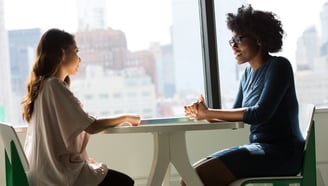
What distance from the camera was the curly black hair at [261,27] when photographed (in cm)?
262

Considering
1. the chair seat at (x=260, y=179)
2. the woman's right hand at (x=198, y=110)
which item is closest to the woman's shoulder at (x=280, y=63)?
the woman's right hand at (x=198, y=110)

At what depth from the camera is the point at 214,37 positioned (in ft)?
11.5

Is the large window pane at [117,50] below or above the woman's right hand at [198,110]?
above

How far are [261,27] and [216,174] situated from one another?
75 centimetres

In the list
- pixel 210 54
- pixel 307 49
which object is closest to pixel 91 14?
pixel 210 54

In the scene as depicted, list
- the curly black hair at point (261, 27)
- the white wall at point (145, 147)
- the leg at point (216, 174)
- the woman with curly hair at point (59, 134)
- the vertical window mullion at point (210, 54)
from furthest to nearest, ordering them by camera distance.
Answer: the vertical window mullion at point (210, 54), the white wall at point (145, 147), the curly black hair at point (261, 27), the leg at point (216, 174), the woman with curly hair at point (59, 134)

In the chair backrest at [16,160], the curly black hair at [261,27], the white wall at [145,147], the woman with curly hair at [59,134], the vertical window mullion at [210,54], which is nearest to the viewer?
the chair backrest at [16,160]

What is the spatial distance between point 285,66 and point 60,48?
1010mm

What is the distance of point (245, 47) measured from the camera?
264 centimetres

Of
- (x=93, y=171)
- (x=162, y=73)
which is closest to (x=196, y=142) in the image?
(x=162, y=73)

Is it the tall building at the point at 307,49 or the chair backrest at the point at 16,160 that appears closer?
the chair backrest at the point at 16,160

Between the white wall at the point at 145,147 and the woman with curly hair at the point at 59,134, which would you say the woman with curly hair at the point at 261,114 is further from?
A: the white wall at the point at 145,147

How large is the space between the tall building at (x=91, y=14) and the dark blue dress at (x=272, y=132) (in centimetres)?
130

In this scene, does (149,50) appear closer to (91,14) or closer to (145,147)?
(91,14)
